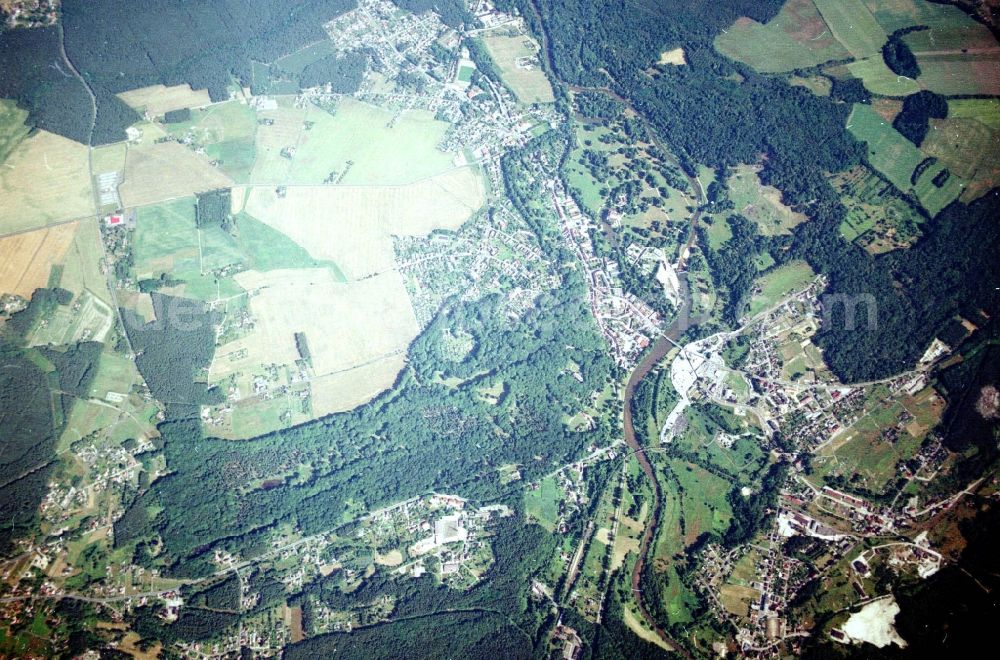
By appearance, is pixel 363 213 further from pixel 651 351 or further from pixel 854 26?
pixel 854 26

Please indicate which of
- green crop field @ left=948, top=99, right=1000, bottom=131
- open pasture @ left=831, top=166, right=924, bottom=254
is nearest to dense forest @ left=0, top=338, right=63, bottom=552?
open pasture @ left=831, top=166, right=924, bottom=254

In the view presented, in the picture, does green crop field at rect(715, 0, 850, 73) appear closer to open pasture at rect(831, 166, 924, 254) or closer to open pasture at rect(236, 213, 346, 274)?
open pasture at rect(831, 166, 924, 254)

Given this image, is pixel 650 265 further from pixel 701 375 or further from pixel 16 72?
pixel 16 72

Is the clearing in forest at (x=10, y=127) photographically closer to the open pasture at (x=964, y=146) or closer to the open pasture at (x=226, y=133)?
the open pasture at (x=226, y=133)

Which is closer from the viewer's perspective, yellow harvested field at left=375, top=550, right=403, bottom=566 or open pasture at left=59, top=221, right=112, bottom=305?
yellow harvested field at left=375, top=550, right=403, bottom=566

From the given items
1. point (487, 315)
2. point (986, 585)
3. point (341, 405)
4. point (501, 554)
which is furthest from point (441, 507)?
point (986, 585)

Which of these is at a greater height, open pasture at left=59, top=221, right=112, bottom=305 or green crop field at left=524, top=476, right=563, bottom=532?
open pasture at left=59, top=221, right=112, bottom=305

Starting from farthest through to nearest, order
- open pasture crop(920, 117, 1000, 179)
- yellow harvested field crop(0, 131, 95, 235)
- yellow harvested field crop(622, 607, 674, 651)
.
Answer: open pasture crop(920, 117, 1000, 179) < yellow harvested field crop(0, 131, 95, 235) < yellow harvested field crop(622, 607, 674, 651)
